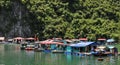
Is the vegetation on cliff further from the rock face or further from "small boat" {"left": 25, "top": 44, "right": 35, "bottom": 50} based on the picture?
"small boat" {"left": 25, "top": 44, "right": 35, "bottom": 50}

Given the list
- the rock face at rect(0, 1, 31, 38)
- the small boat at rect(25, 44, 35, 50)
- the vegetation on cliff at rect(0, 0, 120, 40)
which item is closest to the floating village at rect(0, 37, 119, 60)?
the small boat at rect(25, 44, 35, 50)

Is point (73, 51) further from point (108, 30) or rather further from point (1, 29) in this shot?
point (1, 29)

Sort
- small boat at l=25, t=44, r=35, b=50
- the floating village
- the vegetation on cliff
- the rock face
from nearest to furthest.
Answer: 1. the floating village
2. small boat at l=25, t=44, r=35, b=50
3. the vegetation on cliff
4. the rock face

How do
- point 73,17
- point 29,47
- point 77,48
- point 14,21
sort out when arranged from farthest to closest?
1. point 14,21
2. point 73,17
3. point 29,47
4. point 77,48

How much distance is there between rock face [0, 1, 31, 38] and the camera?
7525cm

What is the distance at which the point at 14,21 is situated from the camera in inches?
2987

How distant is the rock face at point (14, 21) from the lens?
2963 inches

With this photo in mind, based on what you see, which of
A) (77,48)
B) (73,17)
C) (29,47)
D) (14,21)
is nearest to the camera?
(77,48)

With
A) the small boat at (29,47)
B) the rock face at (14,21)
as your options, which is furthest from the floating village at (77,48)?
the rock face at (14,21)

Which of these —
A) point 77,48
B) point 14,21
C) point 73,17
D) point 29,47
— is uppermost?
point 73,17

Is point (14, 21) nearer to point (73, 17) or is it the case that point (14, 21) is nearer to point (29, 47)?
point (73, 17)

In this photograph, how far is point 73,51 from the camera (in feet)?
166

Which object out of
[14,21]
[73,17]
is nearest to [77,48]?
[73,17]

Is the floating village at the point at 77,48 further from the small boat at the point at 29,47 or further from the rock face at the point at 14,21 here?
the rock face at the point at 14,21
